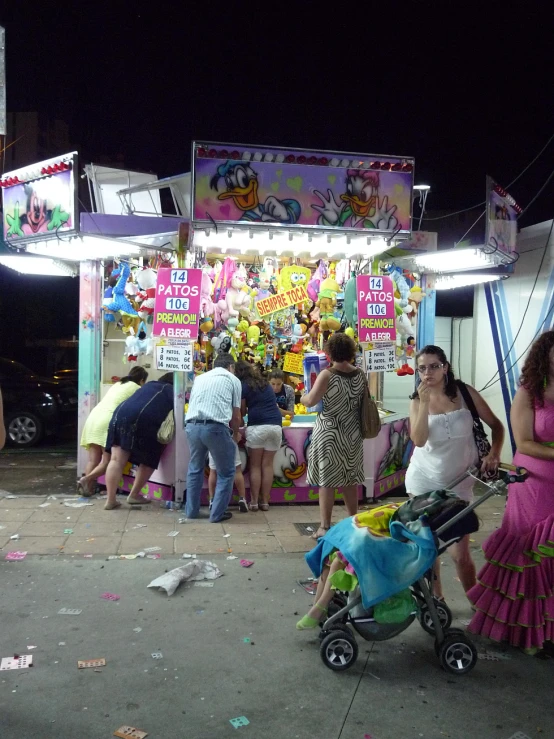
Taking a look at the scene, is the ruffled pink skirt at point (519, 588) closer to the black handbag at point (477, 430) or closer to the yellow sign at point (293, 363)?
the black handbag at point (477, 430)

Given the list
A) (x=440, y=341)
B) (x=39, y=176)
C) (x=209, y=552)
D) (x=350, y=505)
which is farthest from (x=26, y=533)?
(x=440, y=341)

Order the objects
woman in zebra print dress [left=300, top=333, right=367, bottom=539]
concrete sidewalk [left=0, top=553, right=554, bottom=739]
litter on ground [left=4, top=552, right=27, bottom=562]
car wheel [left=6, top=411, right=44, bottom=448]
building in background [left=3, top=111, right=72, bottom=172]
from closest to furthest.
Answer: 1. concrete sidewalk [left=0, top=553, right=554, bottom=739]
2. litter on ground [left=4, top=552, right=27, bottom=562]
3. woman in zebra print dress [left=300, top=333, right=367, bottom=539]
4. car wheel [left=6, top=411, right=44, bottom=448]
5. building in background [left=3, top=111, right=72, bottom=172]

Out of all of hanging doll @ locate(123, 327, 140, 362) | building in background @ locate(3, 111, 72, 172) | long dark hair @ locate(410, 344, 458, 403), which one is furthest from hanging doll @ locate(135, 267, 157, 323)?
building in background @ locate(3, 111, 72, 172)

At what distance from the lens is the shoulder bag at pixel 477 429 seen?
13.7 ft

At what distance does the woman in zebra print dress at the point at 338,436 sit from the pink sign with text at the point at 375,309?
4.49ft

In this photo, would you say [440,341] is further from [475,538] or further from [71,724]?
[71,724]

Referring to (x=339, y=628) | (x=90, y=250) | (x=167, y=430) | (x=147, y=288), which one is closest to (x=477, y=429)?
(x=339, y=628)

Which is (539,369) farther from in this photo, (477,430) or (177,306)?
(177,306)

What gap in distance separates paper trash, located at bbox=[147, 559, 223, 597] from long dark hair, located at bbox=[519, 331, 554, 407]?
2.83m

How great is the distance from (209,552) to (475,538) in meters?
2.70

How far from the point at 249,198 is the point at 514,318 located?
4.57 metres

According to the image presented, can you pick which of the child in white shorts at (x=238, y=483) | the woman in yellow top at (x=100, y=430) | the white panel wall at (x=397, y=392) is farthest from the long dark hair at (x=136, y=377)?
the white panel wall at (x=397, y=392)

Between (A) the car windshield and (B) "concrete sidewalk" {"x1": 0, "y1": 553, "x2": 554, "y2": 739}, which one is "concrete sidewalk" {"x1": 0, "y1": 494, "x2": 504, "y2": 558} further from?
(A) the car windshield

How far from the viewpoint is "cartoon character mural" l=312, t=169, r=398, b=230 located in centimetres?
631
